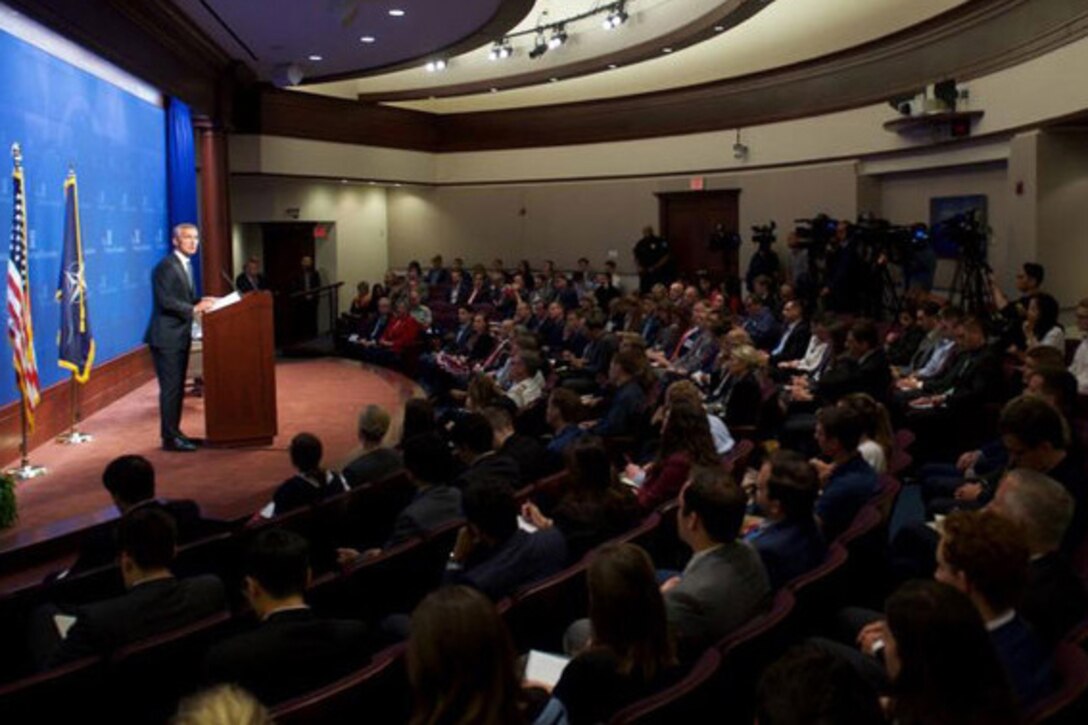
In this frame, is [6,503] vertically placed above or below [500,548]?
below

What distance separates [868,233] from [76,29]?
294 inches

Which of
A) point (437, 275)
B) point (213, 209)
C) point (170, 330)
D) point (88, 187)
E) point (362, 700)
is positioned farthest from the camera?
point (437, 275)

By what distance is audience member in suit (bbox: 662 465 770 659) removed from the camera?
300 cm

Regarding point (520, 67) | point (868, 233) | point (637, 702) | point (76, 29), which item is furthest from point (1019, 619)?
point (520, 67)

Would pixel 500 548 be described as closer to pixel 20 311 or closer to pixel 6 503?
pixel 6 503

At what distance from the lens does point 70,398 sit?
8039 mm

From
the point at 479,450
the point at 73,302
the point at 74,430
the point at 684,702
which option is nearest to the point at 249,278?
the point at 73,302

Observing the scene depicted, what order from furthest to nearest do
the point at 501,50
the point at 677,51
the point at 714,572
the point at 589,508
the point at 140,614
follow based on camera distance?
the point at 501,50 < the point at 677,51 < the point at 589,508 < the point at 714,572 < the point at 140,614

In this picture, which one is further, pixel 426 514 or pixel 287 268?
pixel 287 268

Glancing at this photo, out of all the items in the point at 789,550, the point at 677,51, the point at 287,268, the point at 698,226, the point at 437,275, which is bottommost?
the point at 789,550

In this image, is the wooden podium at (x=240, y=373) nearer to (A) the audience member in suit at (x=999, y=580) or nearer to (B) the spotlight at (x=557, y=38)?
(A) the audience member in suit at (x=999, y=580)

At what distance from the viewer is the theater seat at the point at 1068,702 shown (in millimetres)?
2104

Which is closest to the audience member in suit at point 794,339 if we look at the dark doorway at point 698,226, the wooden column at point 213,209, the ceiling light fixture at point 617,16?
the ceiling light fixture at point 617,16

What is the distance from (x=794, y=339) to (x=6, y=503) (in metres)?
6.59
